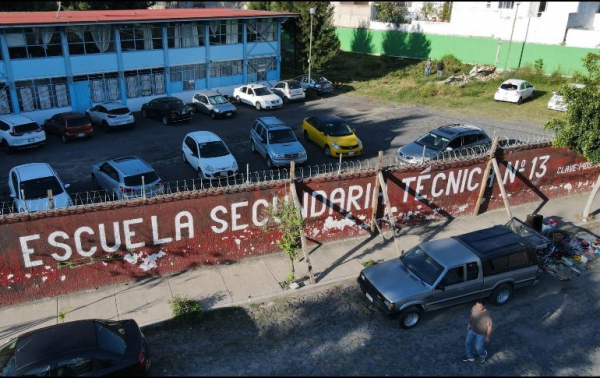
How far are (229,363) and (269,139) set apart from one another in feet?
39.8

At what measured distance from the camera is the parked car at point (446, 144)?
1908 cm

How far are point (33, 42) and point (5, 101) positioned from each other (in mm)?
3586

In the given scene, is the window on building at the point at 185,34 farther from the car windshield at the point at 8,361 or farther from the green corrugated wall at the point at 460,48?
the car windshield at the point at 8,361

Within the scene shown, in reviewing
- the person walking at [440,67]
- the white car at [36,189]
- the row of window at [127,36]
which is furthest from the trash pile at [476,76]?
the white car at [36,189]

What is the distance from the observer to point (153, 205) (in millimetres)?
11688

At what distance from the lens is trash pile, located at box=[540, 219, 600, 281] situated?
42.9ft

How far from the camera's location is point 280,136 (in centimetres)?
2042

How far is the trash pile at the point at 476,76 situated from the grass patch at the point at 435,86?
657 millimetres

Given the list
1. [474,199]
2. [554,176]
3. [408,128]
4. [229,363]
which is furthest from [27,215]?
[408,128]

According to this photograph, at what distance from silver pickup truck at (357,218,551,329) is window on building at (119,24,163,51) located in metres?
24.3

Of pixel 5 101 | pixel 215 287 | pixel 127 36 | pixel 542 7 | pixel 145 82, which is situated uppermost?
pixel 542 7

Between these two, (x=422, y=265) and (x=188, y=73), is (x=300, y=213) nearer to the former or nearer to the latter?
(x=422, y=265)

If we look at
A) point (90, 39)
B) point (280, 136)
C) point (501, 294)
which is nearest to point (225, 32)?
point (90, 39)

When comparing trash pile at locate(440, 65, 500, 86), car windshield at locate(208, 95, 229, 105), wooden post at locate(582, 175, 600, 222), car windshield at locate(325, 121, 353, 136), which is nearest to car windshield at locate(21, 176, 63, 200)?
car windshield at locate(325, 121, 353, 136)
